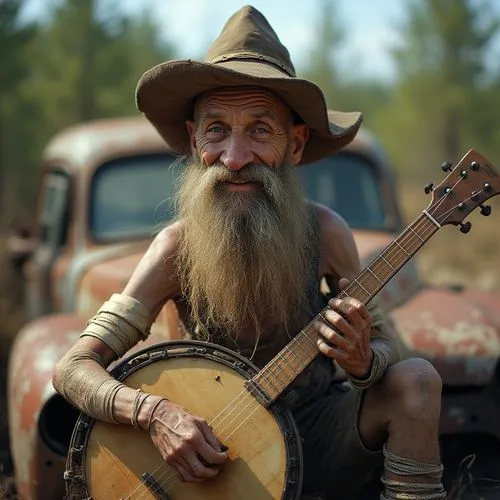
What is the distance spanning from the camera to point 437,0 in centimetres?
2348

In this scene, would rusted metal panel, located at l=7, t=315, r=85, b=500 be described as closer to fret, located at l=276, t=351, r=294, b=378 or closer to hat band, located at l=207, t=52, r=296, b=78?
fret, located at l=276, t=351, r=294, b=378

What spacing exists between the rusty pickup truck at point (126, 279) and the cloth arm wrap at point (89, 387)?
0.51 meters

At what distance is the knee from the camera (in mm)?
2557

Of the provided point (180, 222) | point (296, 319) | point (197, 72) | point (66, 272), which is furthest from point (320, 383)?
point (66, 272)

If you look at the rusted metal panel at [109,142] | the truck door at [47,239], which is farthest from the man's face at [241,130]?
the truck door at [47,239]

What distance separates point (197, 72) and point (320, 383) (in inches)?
46.8

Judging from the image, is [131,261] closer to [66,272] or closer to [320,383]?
[66,272]

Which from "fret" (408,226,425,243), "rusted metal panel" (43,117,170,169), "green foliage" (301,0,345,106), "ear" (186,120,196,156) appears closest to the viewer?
"fret" (408,226,425,243)

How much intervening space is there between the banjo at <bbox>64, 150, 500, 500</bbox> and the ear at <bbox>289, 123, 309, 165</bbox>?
0.60 meters

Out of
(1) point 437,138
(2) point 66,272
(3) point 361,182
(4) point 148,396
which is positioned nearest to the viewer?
(4) point 148,396

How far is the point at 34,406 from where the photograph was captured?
333 centimetres

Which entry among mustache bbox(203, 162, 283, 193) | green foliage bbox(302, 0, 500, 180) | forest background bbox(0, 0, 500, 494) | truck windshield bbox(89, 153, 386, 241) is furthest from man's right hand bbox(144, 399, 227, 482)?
green foliage bbox(302, 0, 500, 180)

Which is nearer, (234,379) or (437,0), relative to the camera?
(234,379)

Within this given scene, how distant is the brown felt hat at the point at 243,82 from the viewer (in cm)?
283
